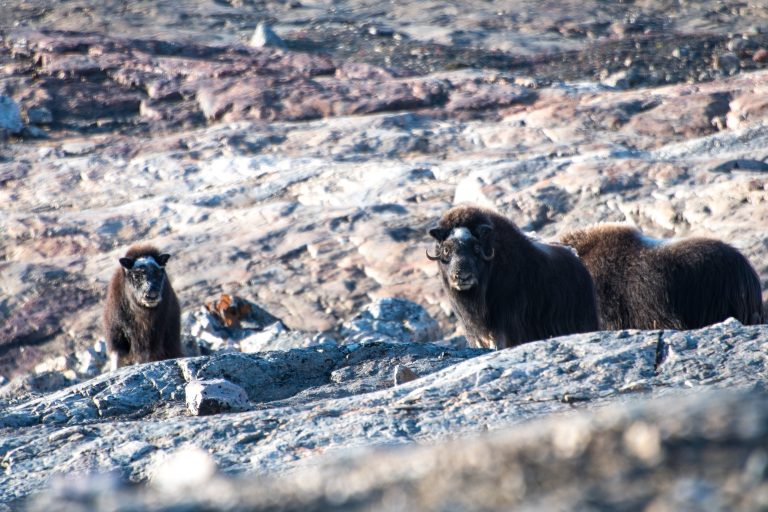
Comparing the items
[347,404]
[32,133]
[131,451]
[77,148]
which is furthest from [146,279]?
[32,133]

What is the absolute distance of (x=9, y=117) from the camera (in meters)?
17.5

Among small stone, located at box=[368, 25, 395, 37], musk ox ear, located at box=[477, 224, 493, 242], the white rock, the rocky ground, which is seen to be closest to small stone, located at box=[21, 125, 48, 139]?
the rocky ground

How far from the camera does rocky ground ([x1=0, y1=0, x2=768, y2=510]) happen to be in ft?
41.0

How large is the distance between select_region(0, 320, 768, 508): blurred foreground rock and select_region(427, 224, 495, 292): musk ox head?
246 centimetres

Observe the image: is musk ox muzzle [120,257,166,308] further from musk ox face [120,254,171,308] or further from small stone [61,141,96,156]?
small stone [61,141,96,156]

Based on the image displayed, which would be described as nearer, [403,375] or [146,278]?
[403,375]

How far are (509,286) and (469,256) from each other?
451mm

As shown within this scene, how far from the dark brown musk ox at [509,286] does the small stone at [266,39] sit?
12940 mm

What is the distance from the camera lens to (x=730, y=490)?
4.71 ft

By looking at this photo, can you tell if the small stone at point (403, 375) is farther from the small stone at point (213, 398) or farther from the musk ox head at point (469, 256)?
the musk ox head at point (469, 256)

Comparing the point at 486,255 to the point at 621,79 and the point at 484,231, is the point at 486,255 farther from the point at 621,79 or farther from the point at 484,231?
the point at 621,79

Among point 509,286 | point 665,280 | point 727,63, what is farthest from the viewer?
point 727,63

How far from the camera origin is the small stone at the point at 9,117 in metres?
17.4

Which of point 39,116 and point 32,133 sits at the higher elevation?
point 39,116
